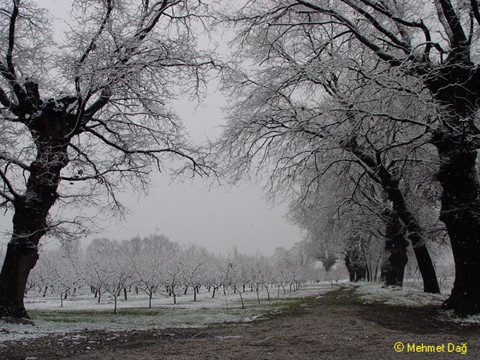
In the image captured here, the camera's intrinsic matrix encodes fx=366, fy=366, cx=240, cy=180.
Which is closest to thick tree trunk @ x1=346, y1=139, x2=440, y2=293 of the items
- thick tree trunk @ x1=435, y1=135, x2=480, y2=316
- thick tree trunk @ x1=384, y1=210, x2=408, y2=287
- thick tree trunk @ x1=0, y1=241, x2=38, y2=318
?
thick tree trunk @ x1=435, y1=135, x2=480, y2=316

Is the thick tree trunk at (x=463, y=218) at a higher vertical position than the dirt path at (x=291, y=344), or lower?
higher

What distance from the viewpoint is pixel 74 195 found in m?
12.2

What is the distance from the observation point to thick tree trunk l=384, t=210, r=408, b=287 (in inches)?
726

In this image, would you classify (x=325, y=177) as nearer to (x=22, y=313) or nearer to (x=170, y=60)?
(x=170, y=60)

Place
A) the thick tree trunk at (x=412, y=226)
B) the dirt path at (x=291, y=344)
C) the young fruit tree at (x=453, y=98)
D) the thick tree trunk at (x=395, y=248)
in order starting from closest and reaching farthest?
the dirt path at (x=291, y=344), the young fruit tree at (x=453, y=98), the thick tree trunk at (x=412, y=226), the thick tree trunk at (x=395, y=248)

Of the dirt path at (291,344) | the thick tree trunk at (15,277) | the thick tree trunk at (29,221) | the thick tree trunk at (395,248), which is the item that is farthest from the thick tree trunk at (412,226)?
the thick tree trunk at (15,277)

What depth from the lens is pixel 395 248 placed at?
18.8m

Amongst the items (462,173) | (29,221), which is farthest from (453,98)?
(29,221)

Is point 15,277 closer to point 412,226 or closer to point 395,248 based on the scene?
point 412,226

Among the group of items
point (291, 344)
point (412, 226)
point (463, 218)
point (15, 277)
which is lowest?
point (291, 344)

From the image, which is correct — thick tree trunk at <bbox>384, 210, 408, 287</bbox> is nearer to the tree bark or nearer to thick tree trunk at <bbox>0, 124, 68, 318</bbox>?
the tree bark

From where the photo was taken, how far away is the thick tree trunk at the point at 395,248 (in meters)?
18.4

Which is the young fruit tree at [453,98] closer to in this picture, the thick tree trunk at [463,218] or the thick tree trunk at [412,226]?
the thick tree trunk at [463,218]

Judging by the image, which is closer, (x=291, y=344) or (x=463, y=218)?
(x=291, y=344)
